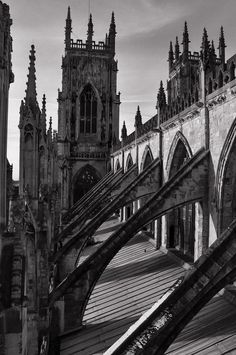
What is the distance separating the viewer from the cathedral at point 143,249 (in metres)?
5.33

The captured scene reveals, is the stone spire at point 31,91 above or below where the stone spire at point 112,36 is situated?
below

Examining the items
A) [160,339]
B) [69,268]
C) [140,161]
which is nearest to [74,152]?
[140,161]

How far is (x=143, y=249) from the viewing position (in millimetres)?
15688

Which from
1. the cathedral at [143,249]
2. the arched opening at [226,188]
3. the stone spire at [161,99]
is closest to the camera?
the cathedral at [143,249]

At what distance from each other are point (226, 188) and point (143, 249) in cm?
695

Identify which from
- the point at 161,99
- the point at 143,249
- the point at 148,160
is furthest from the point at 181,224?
the point at 148,160

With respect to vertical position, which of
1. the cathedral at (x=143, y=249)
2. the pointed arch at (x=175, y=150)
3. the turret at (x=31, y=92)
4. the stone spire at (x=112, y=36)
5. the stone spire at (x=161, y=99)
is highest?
the stone spire at (x=112, y=36)

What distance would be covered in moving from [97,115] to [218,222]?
87.3ft

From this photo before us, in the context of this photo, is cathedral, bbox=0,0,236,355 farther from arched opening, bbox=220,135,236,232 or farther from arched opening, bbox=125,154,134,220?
arched opening, bbox=125,154,134,220

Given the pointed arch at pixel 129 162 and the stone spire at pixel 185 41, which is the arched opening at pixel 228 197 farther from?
the stone spire at pixel 185 41

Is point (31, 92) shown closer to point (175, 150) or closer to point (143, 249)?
point (175, 150)

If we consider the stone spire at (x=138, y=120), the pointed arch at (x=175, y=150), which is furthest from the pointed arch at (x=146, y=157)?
the pointed arch at (x=175, y=150)

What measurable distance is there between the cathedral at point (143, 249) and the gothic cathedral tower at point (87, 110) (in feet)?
48.9

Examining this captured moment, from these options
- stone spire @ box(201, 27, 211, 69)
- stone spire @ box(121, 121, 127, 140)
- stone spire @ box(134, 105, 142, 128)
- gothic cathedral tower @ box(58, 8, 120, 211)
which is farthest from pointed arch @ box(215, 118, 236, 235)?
gothic cathedral tower @ box(58, 8, 120, 211)
